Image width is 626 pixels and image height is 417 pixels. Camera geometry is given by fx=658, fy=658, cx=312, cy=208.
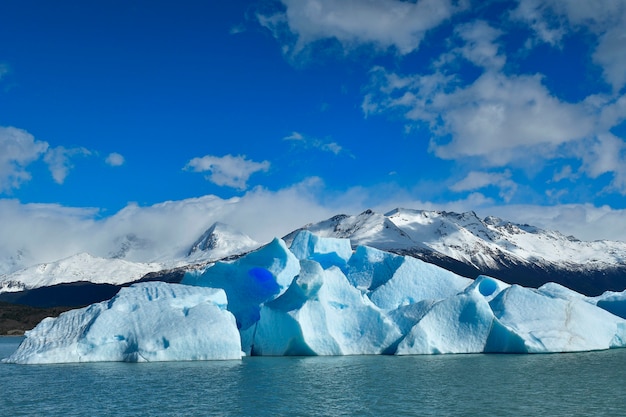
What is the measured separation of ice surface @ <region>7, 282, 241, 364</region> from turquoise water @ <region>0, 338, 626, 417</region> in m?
0.43

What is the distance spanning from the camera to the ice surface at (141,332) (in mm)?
20516

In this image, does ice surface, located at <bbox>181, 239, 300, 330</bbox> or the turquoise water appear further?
ice surface, located at <bbox>181, 239, 300, 330</bbox>

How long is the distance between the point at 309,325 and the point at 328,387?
6.39m

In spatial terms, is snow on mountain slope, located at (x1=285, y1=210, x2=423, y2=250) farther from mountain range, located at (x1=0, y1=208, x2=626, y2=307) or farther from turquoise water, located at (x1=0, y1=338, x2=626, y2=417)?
turquoise water, located at (x1=0, y1=338, x2=626, y2=417)

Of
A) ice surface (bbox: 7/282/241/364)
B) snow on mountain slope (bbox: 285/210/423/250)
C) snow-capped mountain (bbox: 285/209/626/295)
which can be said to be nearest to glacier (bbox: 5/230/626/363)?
ice surface (bbox: 7/282/241/364)

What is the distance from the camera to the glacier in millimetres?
20906

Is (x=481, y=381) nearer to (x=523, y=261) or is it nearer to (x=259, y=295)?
(x=259, y=295)

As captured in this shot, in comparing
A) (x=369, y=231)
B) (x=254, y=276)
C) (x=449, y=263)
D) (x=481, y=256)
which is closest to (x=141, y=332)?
(x=254, y=276)

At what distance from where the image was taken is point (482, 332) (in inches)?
869

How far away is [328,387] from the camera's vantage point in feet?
51.2

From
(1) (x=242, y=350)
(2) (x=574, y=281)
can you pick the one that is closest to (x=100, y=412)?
(1) (x=242, y=350)

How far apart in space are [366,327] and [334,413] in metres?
10.0

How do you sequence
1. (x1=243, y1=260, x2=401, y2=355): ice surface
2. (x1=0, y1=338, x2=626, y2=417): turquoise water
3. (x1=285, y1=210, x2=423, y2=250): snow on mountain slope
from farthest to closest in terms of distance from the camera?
1. (x1=285, y1=210, x2=423, y2=250): snow on mountain slope
2. (x1=243, y1=260, x2=401, y2=355): ice surface
3. (x1=0, y1=338, x2=626, y2=417): turquoise water

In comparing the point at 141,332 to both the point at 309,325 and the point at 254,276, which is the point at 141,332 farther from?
the point at 254,276
